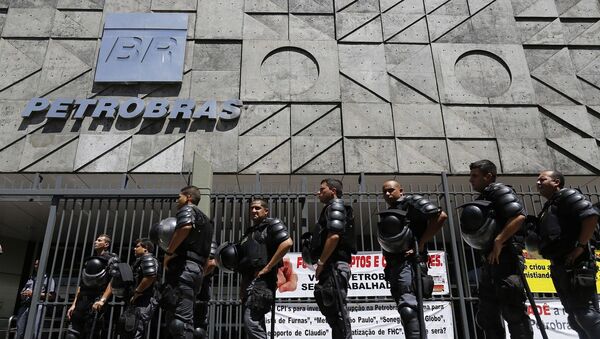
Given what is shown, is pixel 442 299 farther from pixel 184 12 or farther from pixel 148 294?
pixel 184 12

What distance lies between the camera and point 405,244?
14.7 feet

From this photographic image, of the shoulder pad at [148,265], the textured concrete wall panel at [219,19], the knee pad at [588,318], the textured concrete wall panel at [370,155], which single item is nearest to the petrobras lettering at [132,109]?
the textured concrete wall panel at [219,19]

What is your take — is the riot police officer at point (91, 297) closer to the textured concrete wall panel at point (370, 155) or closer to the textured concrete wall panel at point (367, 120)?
the textured concrete wall panel at point (370, 155)

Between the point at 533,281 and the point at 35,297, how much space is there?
321 inches

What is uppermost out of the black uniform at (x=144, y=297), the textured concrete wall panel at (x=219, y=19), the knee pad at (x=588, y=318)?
the textured concrete wall panel at (x=219, y=19)

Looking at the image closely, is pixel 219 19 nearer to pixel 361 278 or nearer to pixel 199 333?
pixel 361 278

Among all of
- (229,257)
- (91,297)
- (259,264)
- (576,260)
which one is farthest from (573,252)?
(91,297)

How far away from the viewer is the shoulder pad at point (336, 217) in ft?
14.9

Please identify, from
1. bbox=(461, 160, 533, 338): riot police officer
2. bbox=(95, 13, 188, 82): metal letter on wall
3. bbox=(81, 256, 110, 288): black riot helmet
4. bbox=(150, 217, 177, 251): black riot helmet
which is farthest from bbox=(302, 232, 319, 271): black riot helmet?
bbox=(95, 13, 188, 82): metal letter on wall

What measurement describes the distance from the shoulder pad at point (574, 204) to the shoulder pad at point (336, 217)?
208 cm

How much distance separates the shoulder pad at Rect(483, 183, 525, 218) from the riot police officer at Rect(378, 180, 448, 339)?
0.48 m

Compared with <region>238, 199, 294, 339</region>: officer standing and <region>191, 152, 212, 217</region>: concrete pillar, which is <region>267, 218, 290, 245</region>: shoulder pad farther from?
<region>191, 152, 212, 217</region>: concrete pillar

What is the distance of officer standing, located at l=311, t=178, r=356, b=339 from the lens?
444 cm

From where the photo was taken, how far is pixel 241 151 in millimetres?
10469
